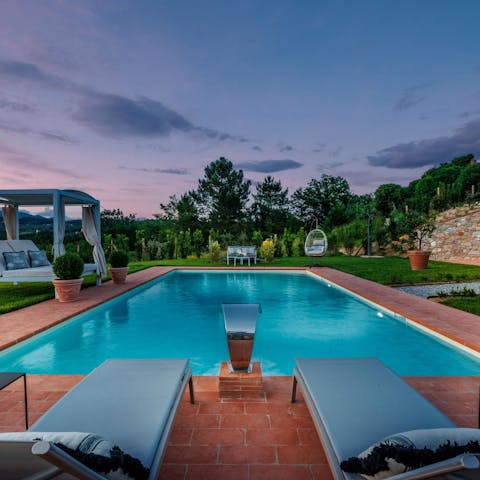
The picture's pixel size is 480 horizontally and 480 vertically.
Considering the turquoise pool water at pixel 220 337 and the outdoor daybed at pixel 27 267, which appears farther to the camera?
the outdoor daybed at pixel 27 267

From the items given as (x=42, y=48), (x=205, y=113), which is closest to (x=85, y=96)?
(x=42, y=48)

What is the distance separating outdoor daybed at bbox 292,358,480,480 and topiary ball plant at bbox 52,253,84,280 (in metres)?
5.19

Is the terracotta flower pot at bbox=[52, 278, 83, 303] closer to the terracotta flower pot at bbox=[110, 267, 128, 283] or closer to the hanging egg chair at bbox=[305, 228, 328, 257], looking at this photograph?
the terracotta flower pot at bbox=[110, 267, 128, 283]

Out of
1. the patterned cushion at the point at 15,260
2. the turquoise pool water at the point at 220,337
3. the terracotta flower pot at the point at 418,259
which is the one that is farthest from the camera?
the terracotta flower pot at the point at 418,259

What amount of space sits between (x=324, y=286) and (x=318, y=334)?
419cm

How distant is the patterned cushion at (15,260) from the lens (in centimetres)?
751

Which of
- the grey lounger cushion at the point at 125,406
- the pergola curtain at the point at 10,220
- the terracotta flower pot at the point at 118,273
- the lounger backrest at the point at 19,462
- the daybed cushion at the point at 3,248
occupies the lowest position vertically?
the grey lounger cushion at the point at 125,406

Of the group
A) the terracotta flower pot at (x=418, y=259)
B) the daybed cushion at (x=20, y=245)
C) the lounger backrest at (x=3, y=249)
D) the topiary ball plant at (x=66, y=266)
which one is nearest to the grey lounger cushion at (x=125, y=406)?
the topiary ball plant at (x=66, y=266)

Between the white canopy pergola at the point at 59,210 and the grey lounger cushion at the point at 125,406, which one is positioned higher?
the white canopy pergola at the point at 59,210

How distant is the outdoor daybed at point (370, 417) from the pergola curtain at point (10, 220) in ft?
30.7

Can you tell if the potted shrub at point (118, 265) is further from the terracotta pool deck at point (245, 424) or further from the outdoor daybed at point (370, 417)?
the outdoor daybed at point (370, 417)

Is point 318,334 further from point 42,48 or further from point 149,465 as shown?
point 42,48

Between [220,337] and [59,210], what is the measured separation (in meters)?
4.57

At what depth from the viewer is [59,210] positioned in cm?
739
